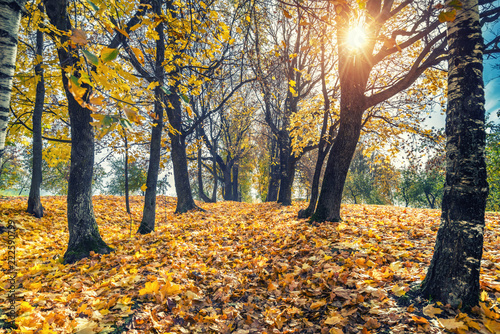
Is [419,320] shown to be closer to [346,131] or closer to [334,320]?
[334,320]

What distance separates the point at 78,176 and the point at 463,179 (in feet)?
21.0

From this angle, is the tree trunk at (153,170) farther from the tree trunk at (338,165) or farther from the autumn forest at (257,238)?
the tree trunk at (338,165)

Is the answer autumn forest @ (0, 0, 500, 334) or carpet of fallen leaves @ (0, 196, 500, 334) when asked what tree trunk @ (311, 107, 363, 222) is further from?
carpet of fallen leaves @ (0, 196, 500, 334)

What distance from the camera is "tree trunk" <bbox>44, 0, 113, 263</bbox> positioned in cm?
473

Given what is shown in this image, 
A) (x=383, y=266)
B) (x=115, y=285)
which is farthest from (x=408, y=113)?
(x=115, y=285)

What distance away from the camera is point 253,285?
3570mm

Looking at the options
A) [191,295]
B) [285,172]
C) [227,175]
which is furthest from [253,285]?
[227,175]

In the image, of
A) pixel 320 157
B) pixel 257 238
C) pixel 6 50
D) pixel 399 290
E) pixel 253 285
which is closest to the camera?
pixel 6 50

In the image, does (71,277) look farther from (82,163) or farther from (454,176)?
(454,176)

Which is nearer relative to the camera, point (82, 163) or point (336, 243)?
point (336, 243)

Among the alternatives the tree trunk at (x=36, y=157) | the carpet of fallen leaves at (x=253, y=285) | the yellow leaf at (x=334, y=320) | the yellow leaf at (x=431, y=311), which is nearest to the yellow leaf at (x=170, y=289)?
the carpet of fallen leaves at (x=253, y=285)

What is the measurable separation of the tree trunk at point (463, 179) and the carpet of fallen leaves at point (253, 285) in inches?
9.4

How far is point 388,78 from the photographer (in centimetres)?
846

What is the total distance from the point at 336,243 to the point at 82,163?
218 inches
